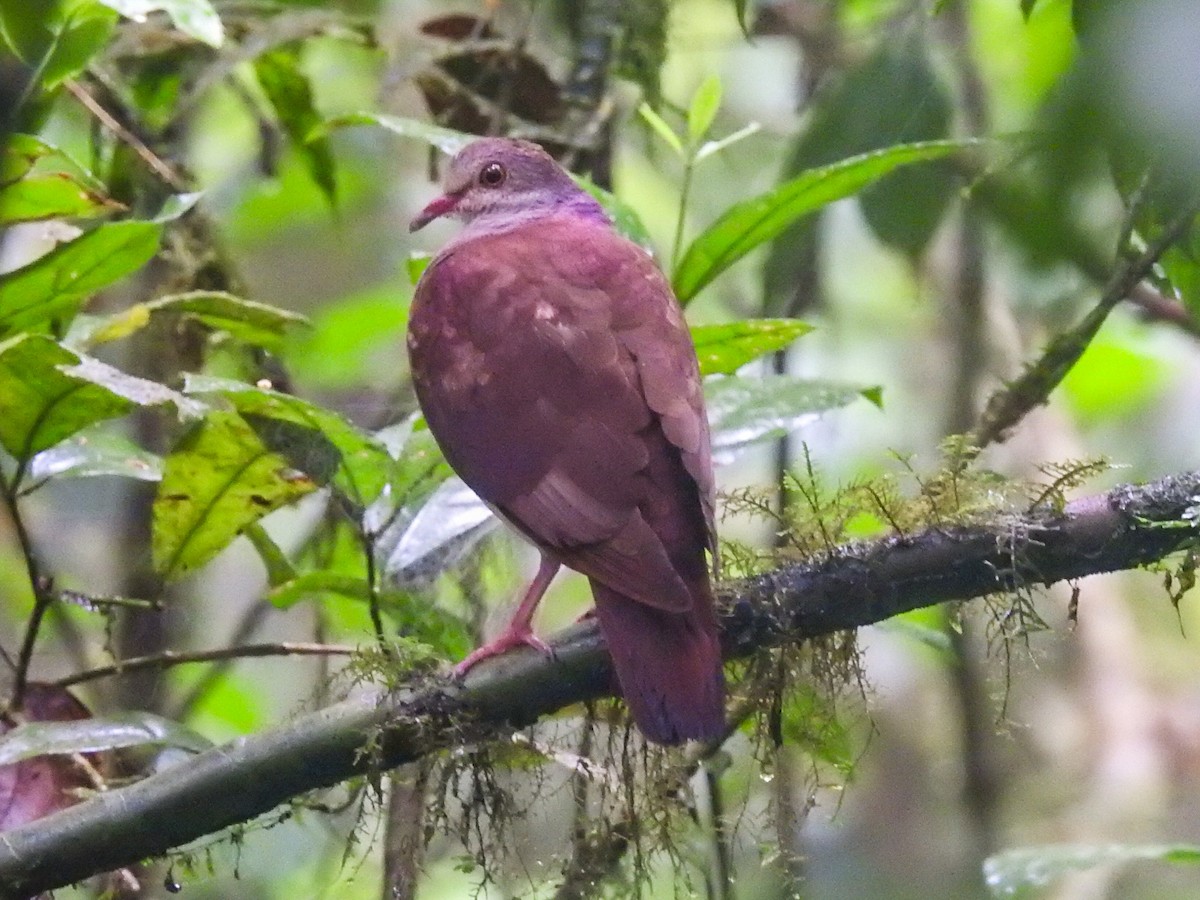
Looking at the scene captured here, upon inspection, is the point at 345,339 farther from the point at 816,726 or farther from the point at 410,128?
the point at 816,726

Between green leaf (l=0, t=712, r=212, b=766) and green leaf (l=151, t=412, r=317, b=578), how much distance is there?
1.07 feet

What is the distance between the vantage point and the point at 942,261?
16.9 feet

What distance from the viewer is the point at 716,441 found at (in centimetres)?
252

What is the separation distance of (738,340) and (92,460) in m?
1.13

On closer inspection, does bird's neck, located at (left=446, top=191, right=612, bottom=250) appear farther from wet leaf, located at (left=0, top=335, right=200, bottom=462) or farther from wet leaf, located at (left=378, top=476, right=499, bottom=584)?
wet leaf, located at (left=0, top=335, right=200, bottom=462)

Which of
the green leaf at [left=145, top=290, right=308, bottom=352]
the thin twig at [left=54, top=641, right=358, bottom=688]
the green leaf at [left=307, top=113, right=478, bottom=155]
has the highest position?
the green leaf at [left=307, top=113, right=478, bottom=155]

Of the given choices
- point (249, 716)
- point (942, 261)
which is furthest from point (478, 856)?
point (942, 261)

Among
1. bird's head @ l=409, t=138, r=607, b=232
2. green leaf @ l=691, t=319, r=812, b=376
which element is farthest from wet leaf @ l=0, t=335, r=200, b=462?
bird's head @ l=409, t=138, r=607, b=232

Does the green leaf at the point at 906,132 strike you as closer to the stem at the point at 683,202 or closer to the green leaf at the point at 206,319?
the stem at the point at 683,202

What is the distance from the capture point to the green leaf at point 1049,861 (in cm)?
235

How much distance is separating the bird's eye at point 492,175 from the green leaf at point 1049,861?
1837mm

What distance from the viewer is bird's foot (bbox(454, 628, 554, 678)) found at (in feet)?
6.73

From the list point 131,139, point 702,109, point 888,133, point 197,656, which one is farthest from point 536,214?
point 197,656

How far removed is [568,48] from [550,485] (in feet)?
7.17
